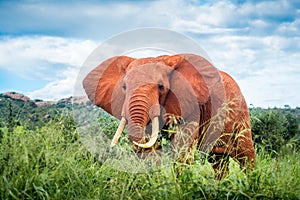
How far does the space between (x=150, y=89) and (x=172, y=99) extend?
2.05 ft

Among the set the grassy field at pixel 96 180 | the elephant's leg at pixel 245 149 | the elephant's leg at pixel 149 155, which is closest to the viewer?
the grassy field at pixel 96 180

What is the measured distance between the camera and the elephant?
7.91 meters

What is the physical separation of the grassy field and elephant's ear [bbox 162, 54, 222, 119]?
2.40m

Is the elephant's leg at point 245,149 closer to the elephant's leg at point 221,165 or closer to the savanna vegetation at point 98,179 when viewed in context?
the elephant's leg at point 221,165

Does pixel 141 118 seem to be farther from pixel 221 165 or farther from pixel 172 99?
pixel 221 165

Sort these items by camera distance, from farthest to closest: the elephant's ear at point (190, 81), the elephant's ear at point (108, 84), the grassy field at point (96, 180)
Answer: the elephant's ear at point (108, 84), the elephant's ear at point (190, 81), the grassy field at point (96, 180)

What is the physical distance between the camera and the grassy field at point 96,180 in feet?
18.3

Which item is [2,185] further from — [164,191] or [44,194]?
[164,191]

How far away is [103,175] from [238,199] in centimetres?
166

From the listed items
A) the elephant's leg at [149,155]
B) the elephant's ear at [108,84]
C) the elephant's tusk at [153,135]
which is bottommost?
the elephant's leg at [149,155]

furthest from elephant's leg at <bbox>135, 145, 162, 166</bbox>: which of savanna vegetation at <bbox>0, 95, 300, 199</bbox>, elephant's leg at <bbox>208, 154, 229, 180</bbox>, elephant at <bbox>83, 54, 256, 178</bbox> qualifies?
elephant's leg at <bbox>208, 154, 229, 180</bbox>

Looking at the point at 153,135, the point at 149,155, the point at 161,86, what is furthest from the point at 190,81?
the point at 149,155

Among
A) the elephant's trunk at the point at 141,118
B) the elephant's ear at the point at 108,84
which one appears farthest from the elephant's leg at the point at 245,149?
the elephant's ear at the point at 108,84

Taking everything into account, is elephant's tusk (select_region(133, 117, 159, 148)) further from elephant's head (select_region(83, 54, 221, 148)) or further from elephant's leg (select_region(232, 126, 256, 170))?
elephant's leg (select_region(232, 126, 256, 170))
